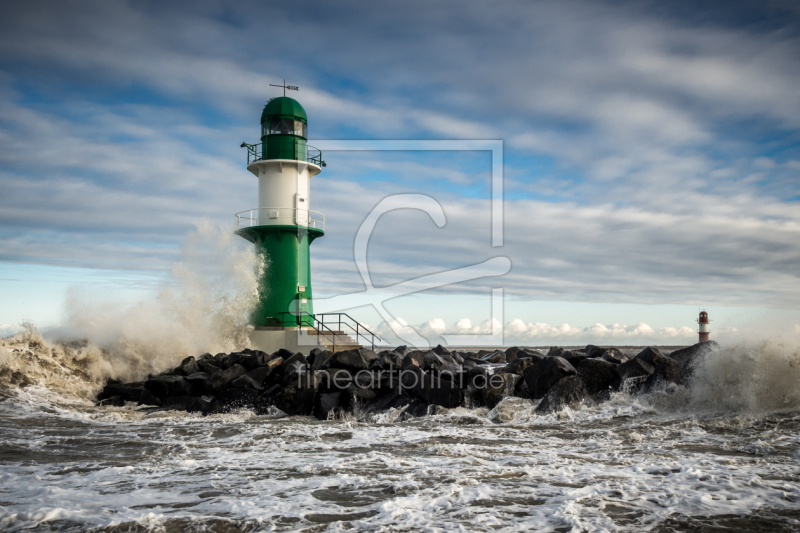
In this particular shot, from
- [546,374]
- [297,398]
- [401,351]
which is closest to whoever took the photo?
[546,374]

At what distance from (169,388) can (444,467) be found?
7848mm

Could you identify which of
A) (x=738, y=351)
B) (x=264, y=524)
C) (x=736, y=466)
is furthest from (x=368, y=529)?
(x=738, y=351)

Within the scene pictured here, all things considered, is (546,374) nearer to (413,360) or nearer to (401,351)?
(413,360)

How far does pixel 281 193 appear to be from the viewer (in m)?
17.1

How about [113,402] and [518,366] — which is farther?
[113,402]

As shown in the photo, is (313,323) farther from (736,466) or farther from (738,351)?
(736,466)

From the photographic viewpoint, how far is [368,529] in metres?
3.80

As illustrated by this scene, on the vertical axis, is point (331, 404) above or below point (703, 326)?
below

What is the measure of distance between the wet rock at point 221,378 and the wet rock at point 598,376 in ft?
22.2

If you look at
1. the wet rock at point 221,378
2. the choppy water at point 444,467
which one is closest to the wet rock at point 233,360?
the wet rock at point 221,378

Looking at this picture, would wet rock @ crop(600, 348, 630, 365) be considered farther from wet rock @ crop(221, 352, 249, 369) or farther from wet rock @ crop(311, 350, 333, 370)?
wet rock @ crop(221, 352, 249, 369)

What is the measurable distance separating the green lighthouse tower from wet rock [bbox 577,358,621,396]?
380 inches

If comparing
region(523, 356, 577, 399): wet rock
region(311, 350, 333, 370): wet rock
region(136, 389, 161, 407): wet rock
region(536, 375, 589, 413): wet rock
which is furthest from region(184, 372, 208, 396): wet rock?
region(536, 375, 589, 413): wet rock

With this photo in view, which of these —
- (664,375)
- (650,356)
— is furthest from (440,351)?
(664,375)
